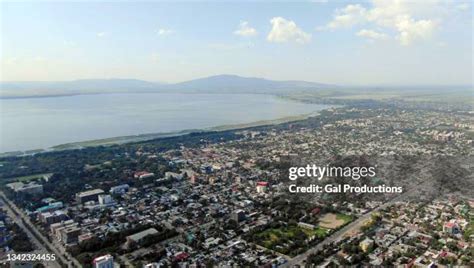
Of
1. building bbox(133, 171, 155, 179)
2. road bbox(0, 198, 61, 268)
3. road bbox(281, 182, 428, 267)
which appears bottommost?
road bbox(281, 182, 428, 267)

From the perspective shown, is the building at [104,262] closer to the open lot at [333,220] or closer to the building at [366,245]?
the open lot at [333,220]

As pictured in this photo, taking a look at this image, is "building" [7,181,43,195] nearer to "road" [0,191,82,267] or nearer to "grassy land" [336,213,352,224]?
"road" [0,191,82,267]

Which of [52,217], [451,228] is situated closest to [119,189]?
[52,217]

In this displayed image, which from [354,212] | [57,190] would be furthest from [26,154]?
[354,212]

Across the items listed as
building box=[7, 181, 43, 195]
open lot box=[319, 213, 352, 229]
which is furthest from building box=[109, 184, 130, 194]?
open lot box=[319, 213, 352, 229]

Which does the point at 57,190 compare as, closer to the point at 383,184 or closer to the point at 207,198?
the point at 207,198
